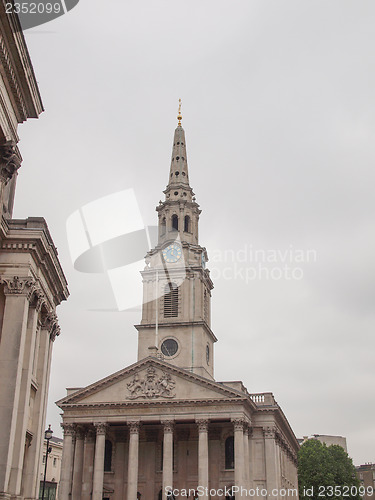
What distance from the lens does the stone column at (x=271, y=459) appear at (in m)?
57.5

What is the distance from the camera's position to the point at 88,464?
5856cm

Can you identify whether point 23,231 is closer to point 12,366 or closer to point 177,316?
point 12,366

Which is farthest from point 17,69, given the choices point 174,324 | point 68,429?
point 174,324

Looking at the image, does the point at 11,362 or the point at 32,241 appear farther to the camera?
the point at 32,241

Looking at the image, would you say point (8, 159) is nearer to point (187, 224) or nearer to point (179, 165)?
point (187, 224)

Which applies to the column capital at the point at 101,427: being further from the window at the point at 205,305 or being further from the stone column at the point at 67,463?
the window at the point at 205,305

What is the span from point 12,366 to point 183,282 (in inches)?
1992

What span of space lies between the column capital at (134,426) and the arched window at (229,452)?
8481mm

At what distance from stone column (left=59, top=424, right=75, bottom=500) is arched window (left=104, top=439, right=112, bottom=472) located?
13.3ft

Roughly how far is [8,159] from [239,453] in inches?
1674

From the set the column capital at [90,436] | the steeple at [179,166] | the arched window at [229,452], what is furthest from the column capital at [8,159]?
the steeple at [179,166]

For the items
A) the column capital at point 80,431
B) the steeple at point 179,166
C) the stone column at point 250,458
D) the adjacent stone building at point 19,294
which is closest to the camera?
the adjacent stone building at point 19,294

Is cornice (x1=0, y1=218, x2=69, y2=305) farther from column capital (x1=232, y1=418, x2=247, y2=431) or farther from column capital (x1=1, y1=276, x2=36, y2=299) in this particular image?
column capital (x1=232, y1=418, x2=247, y2=431)

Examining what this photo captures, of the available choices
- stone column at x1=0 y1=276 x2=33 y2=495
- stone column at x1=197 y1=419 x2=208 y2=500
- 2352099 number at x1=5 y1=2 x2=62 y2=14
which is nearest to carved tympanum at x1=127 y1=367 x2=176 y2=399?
stone column at x1=197 y1=419 x2=208 y2=500
